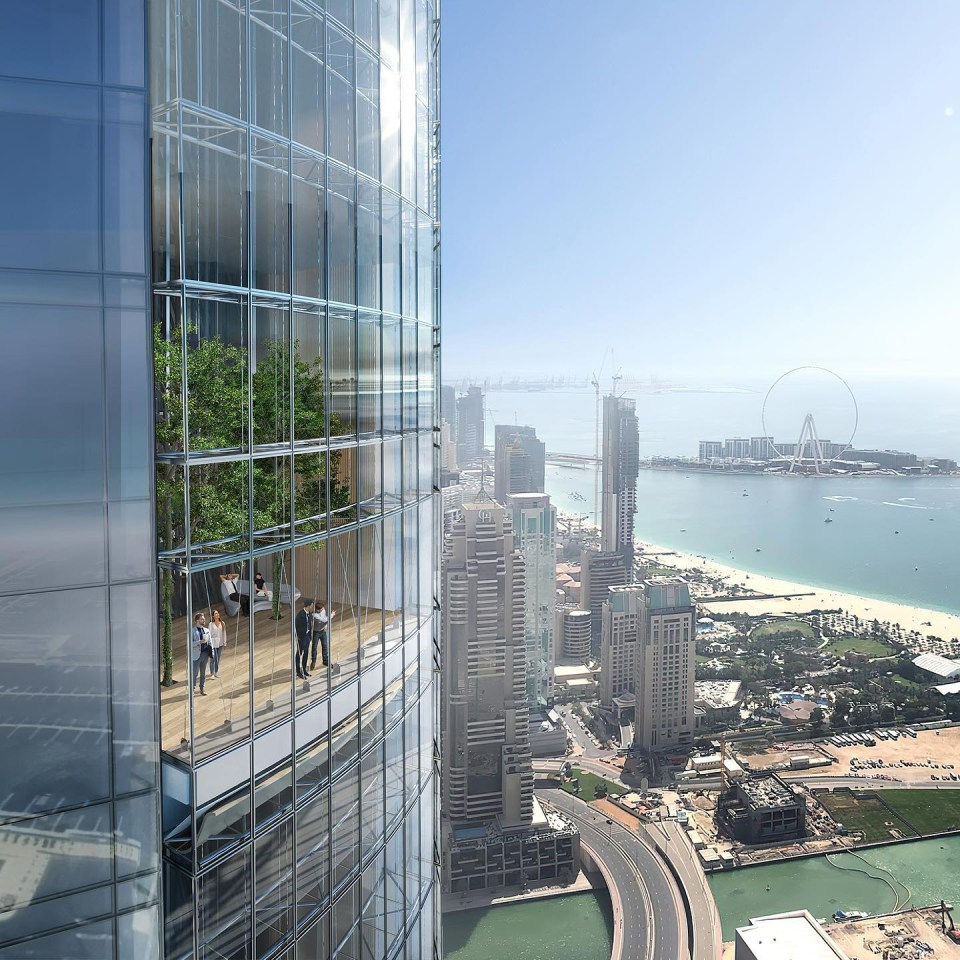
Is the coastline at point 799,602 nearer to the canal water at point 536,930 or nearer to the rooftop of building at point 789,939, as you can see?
the canal water at point 536,930

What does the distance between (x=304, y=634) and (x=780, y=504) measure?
2288 inches

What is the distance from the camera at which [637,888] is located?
1791 cm

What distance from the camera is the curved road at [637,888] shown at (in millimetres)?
16219

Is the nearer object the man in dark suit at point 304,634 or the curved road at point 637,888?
the man in dark suit at point 304,634

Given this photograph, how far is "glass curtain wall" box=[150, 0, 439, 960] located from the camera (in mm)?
2842

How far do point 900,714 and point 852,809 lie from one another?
26.7 feet

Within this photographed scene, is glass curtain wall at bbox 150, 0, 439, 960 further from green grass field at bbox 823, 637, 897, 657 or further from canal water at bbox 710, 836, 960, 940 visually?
green grass field at bbox 823, 637, 897, 657

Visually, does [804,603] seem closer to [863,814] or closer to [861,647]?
[861,647]

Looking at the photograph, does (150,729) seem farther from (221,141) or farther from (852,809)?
(852,809)

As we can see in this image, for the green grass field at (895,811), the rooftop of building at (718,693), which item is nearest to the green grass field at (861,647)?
the rooftop of building at (718,693)

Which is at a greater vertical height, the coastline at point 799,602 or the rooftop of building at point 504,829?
the coastline at point 799,602

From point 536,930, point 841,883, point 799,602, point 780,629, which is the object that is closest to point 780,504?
point 799,602

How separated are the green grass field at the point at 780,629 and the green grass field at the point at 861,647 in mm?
1100

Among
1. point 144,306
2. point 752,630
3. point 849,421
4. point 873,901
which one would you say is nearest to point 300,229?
point 144,306
